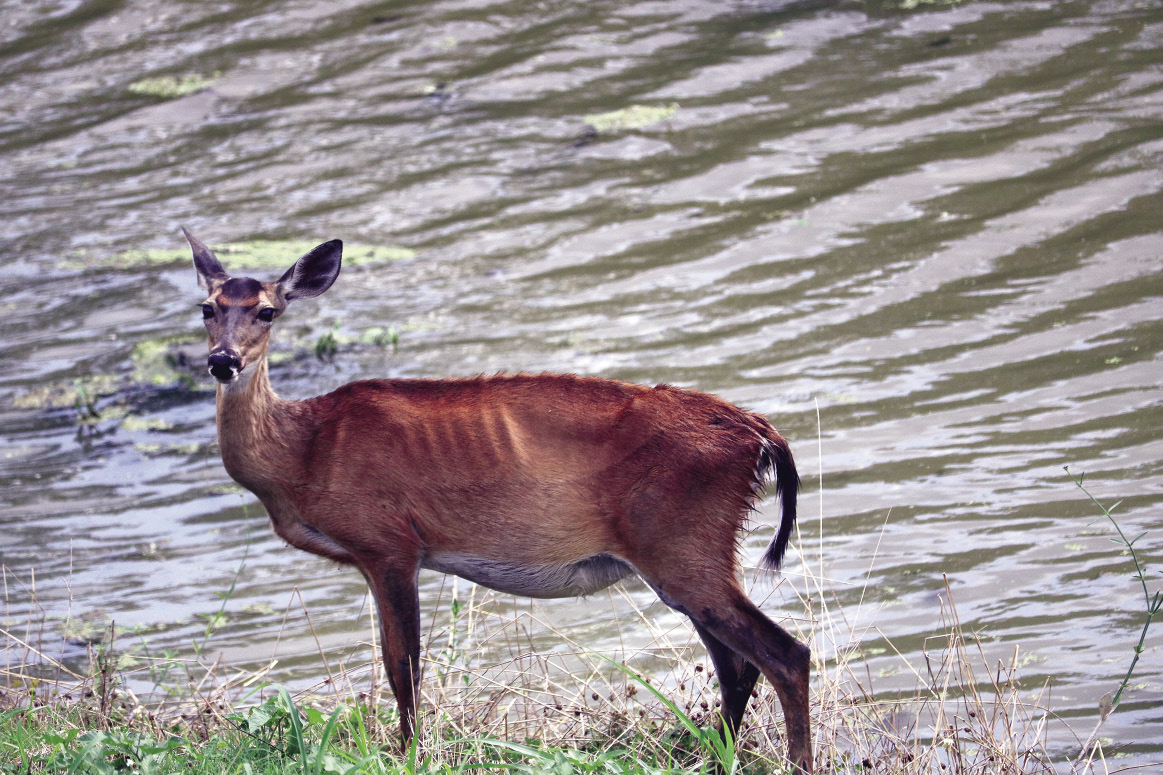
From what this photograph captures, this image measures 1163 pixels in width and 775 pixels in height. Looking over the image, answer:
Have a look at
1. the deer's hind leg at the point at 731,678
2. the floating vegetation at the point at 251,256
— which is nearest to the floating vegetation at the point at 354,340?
the floating vegetation at the point at 251,256

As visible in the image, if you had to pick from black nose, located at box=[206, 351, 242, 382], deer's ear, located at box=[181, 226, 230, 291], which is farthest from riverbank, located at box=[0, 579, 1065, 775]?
deer's ear, located at box=[181, 226, 230, 291]

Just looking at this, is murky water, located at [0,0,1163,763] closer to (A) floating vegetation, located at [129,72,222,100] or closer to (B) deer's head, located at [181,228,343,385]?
(A) floating vegetation, located at [129,72,222,100]

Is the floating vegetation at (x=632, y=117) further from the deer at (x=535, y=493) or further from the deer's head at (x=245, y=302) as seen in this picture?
the deer at (x=535, y=493)

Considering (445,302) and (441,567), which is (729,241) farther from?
(441,567)

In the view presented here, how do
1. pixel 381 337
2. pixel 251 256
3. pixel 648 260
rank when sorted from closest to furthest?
pixel 381 337
pixel 648 260
pixel 251 256

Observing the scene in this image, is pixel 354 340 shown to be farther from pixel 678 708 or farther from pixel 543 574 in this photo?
pixel 678 708

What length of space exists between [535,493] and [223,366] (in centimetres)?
120

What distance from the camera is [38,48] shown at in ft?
54.1

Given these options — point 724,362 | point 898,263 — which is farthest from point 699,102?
point 724,362

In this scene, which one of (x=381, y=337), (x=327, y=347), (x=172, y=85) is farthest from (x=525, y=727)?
(x=172, y=85)

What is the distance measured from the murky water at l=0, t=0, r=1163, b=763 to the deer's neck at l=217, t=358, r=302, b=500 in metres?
1.56

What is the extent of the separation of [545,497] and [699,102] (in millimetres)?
8982

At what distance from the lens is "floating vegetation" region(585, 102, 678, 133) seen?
41.7 ft

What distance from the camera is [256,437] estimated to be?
16.0 ft
